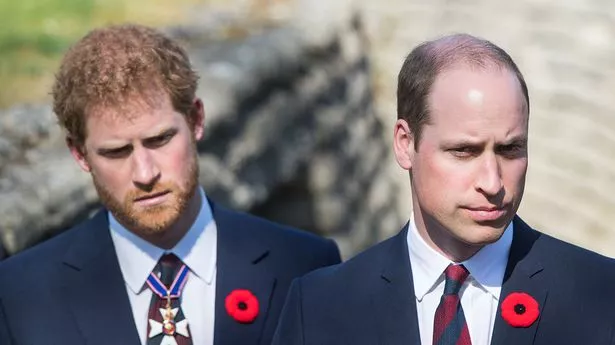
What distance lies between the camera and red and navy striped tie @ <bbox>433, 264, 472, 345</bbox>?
3551 millimetres

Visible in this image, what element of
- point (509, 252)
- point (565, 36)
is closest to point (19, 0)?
point (565, 36)

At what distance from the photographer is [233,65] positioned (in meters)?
7.80

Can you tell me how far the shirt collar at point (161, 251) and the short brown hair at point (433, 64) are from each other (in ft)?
3.08

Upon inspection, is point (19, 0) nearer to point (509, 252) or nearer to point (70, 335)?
point (70, 335)

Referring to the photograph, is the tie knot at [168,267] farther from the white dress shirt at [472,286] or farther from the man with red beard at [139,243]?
the white dress shirt at [472,286]

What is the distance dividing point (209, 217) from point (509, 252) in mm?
1083

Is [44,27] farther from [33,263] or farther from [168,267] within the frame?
[168,267]

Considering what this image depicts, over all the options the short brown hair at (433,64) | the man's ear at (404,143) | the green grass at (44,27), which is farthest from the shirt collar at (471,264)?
the green grass at (44,27)

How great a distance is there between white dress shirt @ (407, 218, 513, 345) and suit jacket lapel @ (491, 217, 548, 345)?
0.07ft

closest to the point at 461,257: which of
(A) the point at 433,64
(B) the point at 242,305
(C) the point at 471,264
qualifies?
(C) the point at 471,264

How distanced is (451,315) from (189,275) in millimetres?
1000

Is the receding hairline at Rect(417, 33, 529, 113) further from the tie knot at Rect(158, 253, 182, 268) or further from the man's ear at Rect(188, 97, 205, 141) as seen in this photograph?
the tie knot at Rect(158, 253, 182, 268)

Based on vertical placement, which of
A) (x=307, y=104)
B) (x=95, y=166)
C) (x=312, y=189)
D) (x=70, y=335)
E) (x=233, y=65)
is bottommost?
(x=312, y=189)

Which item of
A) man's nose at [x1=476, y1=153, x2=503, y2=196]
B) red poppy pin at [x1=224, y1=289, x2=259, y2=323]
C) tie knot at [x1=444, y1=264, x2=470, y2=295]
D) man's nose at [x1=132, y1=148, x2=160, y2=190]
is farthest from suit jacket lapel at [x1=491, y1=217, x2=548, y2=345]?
man's nose at [x1=132, y1=148, x2=160, y2=190]
